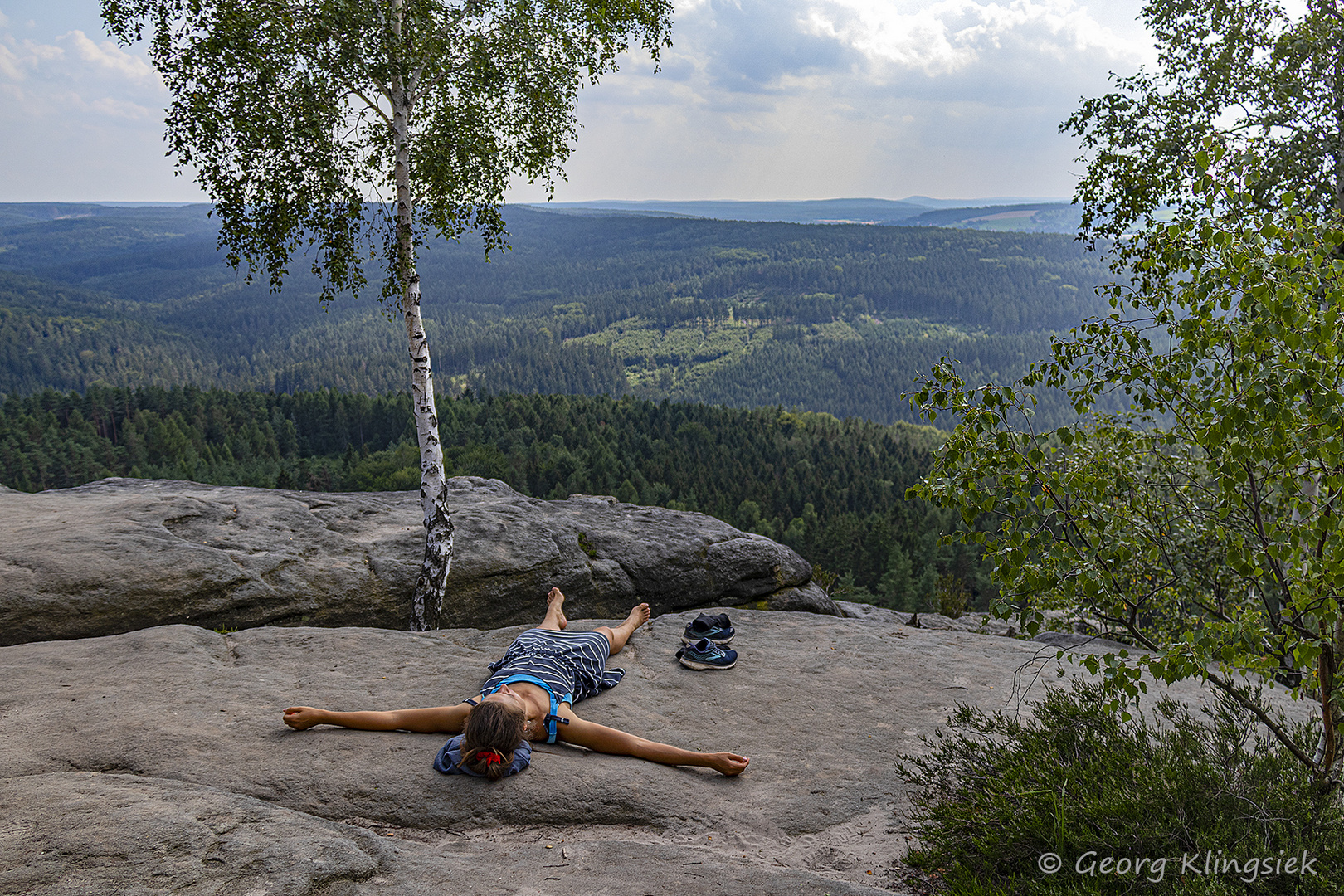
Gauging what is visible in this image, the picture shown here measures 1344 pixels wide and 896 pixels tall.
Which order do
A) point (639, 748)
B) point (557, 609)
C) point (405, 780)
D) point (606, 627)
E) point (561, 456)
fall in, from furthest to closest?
1. point (561, 456)
2. point (606, 627)
3. point (557, 609)
4. point (639, 748)
5. point (405, 780)

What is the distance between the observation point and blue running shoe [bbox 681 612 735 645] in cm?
1056

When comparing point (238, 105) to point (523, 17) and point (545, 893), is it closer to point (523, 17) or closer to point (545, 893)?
point (523, 17)

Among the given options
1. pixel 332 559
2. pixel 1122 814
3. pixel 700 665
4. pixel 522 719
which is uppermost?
pixel 1122 814

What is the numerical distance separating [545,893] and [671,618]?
7.53 metres

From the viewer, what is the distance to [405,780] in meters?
6.33

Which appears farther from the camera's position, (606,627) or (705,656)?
(606,627)

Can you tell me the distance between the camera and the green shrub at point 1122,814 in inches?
176

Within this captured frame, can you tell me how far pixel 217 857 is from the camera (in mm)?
4695

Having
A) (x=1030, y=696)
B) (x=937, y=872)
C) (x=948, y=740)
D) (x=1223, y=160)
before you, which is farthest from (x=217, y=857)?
(x=1030, y=696)

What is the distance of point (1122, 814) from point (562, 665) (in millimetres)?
5502

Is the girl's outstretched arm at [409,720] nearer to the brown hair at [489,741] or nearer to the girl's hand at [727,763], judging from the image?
the brown hair at [489,741]

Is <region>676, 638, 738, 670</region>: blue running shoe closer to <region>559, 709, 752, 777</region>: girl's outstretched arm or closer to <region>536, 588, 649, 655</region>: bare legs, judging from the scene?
<region>536, 588, 649, 655</region>: bare legs

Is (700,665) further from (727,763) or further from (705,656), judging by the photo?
(727,763)

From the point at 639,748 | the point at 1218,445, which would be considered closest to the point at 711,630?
the point at 639,748
